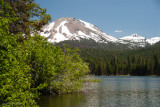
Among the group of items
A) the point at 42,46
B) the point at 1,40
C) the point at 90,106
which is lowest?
the point at 90,106

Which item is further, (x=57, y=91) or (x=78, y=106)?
(x=57, y=91)

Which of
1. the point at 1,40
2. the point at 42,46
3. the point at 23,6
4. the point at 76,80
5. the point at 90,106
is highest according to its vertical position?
the point at 23,6

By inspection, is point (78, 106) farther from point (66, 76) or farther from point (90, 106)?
point (66, 76)

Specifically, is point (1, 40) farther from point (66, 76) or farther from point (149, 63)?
point (149, 63)

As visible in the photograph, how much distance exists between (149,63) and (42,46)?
121420mm

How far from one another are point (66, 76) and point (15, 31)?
9.32 m

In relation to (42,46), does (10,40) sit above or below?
below

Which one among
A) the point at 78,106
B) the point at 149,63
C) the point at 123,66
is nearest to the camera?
the point at 78,106

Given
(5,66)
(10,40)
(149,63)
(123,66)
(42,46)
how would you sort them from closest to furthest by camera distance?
(5,66) → (10,40) → (42,46) → (149,63) → (123,66)

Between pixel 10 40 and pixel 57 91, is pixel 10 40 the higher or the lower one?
the higher one

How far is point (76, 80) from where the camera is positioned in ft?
90.9

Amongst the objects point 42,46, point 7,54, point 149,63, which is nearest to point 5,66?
point 7,54

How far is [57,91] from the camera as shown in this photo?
27.0 m

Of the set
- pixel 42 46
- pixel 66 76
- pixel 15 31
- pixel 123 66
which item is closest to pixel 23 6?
pixel 15 31
